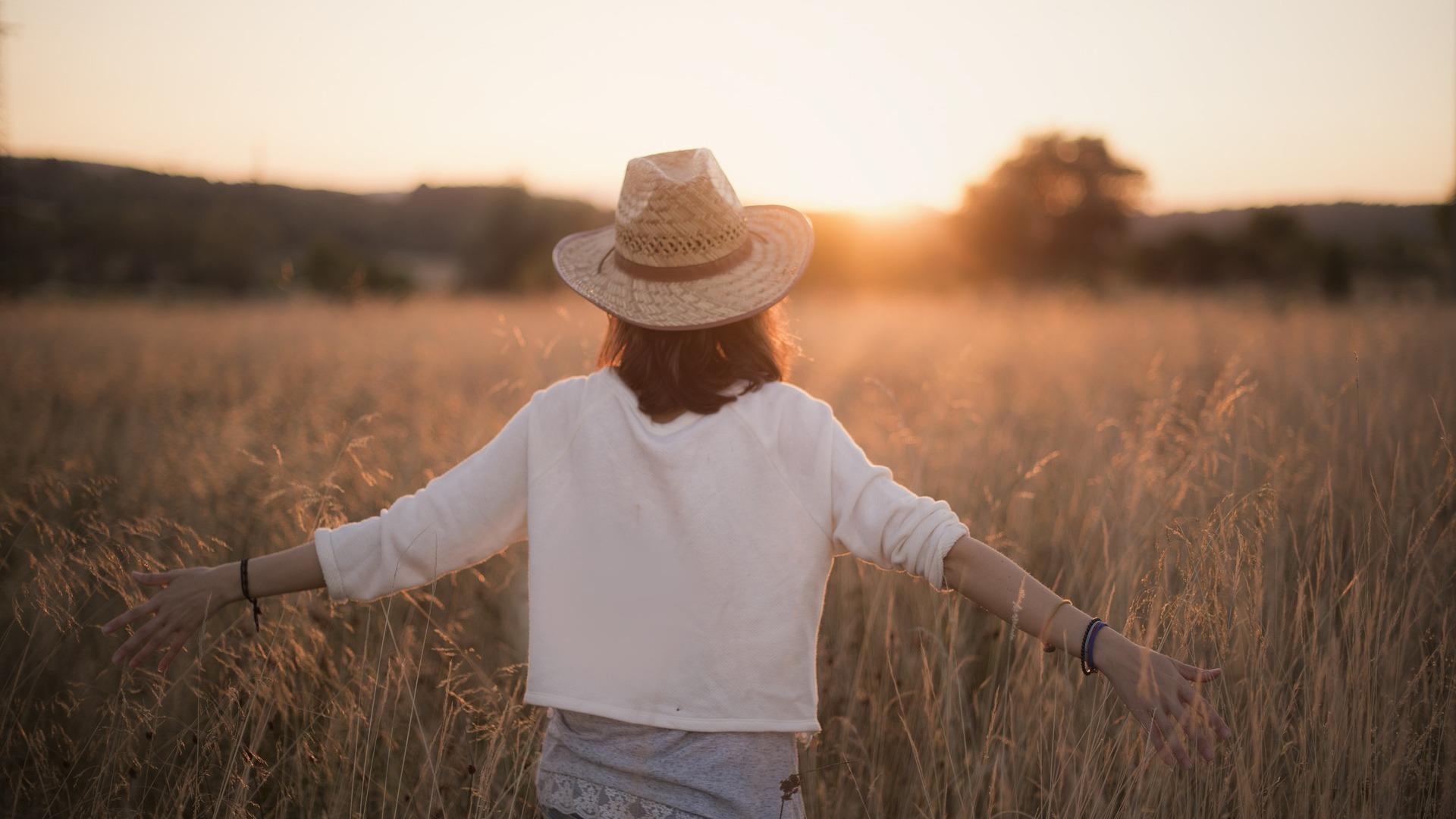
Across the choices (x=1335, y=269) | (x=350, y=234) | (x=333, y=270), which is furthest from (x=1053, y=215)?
(x=333, y=270)

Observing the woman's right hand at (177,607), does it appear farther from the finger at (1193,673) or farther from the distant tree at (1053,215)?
the distant tree at (1053,215)

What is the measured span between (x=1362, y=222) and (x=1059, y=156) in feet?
53.2

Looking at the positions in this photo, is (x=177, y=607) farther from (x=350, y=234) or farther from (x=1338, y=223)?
(x=1338, y=223)

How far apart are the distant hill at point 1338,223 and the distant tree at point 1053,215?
1794 mm

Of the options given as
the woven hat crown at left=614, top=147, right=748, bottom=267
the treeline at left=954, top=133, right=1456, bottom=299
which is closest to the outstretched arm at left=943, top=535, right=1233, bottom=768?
the woven hat crown at left=614, top=147, right=748, bottom=267

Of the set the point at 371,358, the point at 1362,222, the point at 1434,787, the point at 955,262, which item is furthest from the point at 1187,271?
the point at 1434,787

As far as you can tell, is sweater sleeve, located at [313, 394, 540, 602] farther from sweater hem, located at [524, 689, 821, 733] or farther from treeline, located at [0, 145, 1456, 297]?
treeline, located at [0, 145, 1456, 297]

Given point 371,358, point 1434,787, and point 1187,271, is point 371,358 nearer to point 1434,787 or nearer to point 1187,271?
point 1434,787

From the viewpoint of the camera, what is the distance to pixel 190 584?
1.60 metres

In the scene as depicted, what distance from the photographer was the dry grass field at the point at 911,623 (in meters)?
1.80

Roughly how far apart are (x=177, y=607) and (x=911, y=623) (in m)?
1.93

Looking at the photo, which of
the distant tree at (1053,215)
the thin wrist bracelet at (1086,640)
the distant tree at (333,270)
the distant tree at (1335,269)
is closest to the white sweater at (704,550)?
the thin wrist bracelet at (1086,640)

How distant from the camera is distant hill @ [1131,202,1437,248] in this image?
27312 millimetres

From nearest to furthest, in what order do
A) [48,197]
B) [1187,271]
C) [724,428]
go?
[724,428] → [48,197] → [1187,271]
